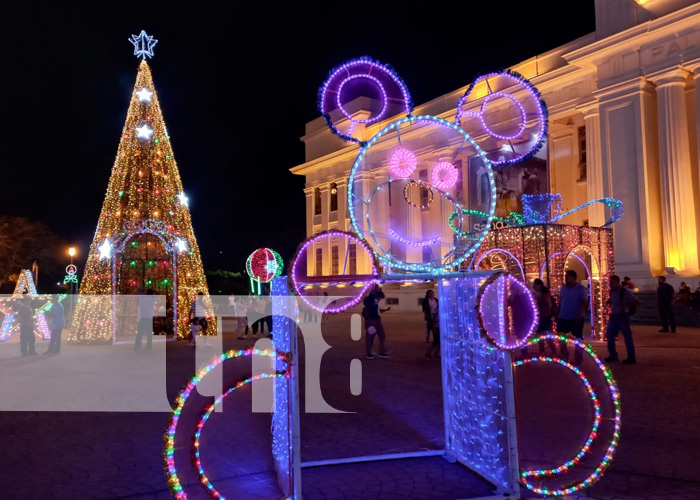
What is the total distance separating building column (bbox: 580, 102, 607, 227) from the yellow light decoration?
16653 mm

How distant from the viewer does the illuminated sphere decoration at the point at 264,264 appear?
22234mm

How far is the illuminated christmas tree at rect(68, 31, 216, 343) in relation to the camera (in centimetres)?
1653

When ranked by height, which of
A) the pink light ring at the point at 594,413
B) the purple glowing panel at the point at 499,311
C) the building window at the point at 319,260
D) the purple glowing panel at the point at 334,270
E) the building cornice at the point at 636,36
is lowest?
the pink light ring at the point at 594,413

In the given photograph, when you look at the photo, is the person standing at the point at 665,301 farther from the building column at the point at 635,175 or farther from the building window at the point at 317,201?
the building window at the point at 317,201

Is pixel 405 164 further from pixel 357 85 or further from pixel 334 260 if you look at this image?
pixel 334 260

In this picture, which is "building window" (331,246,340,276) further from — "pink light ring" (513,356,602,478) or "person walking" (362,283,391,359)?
"pink light ring" (513,356,602,478)

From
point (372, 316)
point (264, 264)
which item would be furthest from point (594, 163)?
point (372, 316)

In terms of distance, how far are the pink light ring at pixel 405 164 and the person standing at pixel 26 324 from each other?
12.2 meters

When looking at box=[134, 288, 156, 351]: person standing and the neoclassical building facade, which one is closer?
box=[134, 288, 156, 351]: person standing

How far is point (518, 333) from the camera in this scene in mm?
8969

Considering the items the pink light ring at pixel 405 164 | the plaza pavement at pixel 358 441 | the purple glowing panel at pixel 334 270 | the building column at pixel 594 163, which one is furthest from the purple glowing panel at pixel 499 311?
the building column at pixel 594 163

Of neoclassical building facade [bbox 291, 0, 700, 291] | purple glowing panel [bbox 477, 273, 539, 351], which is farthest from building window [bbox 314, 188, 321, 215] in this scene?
purple glowing panel [bbox 477, 273, 539, 351]

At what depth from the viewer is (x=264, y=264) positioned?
76.5ft

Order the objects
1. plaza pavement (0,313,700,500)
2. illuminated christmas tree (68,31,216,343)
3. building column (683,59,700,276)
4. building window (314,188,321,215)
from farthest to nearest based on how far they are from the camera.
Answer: building window (314,188,321,215) → building column (683,59,700,276) → illuminated christmas tree (68,31,216,343) → plaza pavement (0,313,700,500)
